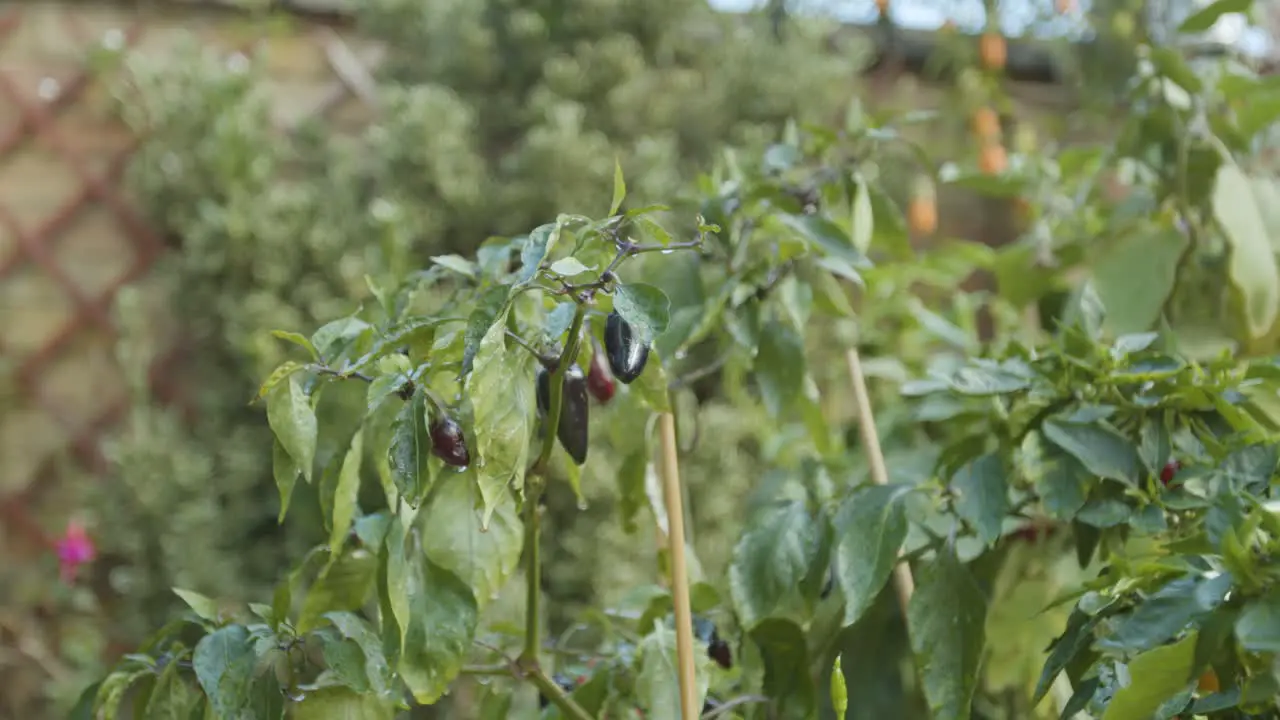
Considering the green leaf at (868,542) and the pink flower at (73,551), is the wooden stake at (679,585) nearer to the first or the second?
the green leaf at (868,542)

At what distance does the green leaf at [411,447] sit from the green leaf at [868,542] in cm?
23

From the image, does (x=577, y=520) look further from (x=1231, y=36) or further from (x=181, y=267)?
(x=1231, y=36)

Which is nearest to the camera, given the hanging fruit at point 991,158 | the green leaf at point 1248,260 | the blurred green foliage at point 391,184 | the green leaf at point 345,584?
the green leaf at point 345,584

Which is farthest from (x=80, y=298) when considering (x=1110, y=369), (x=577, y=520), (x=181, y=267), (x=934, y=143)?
(x=1110, y=369)

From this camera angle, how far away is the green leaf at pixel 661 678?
0.60m

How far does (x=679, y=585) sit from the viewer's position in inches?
23.6

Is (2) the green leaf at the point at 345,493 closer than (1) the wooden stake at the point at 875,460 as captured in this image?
Yes

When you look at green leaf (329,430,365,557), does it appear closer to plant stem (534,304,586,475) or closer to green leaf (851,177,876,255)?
plant stem (534,304,586,475)

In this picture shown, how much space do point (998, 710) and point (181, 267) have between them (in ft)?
5.19

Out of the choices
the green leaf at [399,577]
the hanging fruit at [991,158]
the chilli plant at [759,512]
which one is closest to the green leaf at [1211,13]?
the chilli plant at [759,512]

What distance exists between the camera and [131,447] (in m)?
1.84

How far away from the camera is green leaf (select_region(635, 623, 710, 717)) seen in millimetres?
604

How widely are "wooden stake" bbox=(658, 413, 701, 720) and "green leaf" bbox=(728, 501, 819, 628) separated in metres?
0.04

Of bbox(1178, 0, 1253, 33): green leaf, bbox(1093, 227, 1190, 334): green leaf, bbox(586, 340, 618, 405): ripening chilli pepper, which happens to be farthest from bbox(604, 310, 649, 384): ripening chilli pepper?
bbox(1178, 0, 1253, 33): green leaf
